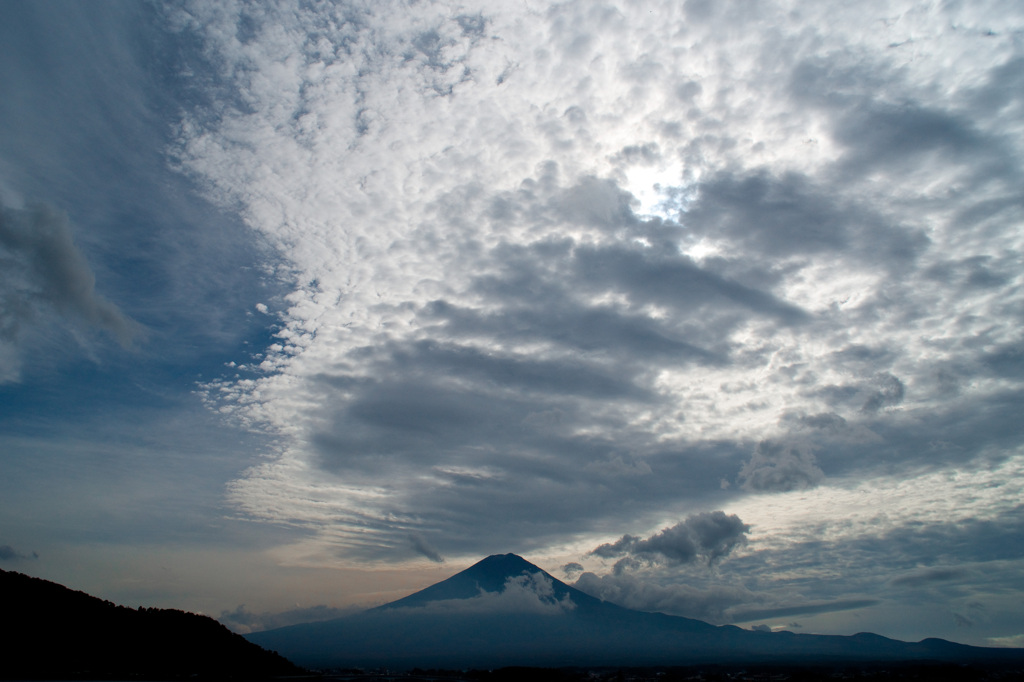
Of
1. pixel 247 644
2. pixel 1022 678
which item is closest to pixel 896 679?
pixel 1022 678

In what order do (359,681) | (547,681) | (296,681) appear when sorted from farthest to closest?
(547,681) < (359,681) < (296,681)

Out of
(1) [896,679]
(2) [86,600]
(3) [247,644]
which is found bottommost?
(1) [896,679]

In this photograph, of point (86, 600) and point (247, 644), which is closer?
point (86, 600)

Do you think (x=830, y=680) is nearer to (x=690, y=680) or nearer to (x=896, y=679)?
(x=896, y=679)

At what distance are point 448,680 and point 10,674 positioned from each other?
116 meters

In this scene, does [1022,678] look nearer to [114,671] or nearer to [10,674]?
[114,671]

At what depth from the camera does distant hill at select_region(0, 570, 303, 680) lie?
134 m

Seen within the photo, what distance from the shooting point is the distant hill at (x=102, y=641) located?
134m

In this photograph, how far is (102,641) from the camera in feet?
482

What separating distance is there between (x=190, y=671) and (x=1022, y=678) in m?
265

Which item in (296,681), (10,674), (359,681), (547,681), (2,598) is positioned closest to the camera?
(10,674)

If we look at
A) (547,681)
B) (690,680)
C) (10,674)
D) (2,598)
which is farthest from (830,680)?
(2,598)

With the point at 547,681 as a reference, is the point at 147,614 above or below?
above

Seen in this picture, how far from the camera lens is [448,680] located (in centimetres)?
18550
